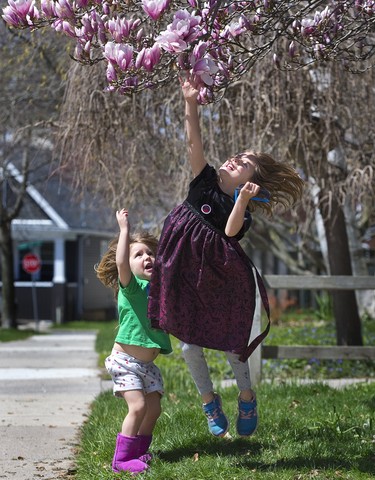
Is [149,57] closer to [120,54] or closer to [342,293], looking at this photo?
[120,54]

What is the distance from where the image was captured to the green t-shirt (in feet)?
16.3

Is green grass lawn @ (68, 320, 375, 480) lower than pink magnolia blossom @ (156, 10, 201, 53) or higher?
lower

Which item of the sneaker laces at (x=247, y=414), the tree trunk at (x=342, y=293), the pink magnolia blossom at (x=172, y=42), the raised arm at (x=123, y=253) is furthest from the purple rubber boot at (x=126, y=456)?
the tree trunk at (x=342, y=293)

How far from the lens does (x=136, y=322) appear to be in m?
4.99

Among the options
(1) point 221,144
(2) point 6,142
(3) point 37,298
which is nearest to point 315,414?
(1) point 221,144

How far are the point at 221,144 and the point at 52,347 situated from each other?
8.44 metres

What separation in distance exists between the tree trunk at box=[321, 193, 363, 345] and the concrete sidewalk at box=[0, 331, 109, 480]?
10.4 ft

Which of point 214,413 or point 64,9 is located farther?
point 214,413

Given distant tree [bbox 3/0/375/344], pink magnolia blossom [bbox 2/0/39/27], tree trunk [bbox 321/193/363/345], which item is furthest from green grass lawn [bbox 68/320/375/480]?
tree trunk [bbox 321/193/363/345]

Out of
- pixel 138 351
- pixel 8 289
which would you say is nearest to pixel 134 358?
pixel 138 351

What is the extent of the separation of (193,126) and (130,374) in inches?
54.5

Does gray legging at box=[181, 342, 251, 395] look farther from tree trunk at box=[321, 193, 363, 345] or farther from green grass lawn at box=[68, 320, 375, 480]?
tree trunk at box=[321, 193, 363, 345]

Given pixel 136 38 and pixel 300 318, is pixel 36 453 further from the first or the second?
pixel 300 318

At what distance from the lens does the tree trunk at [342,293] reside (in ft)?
37.4
